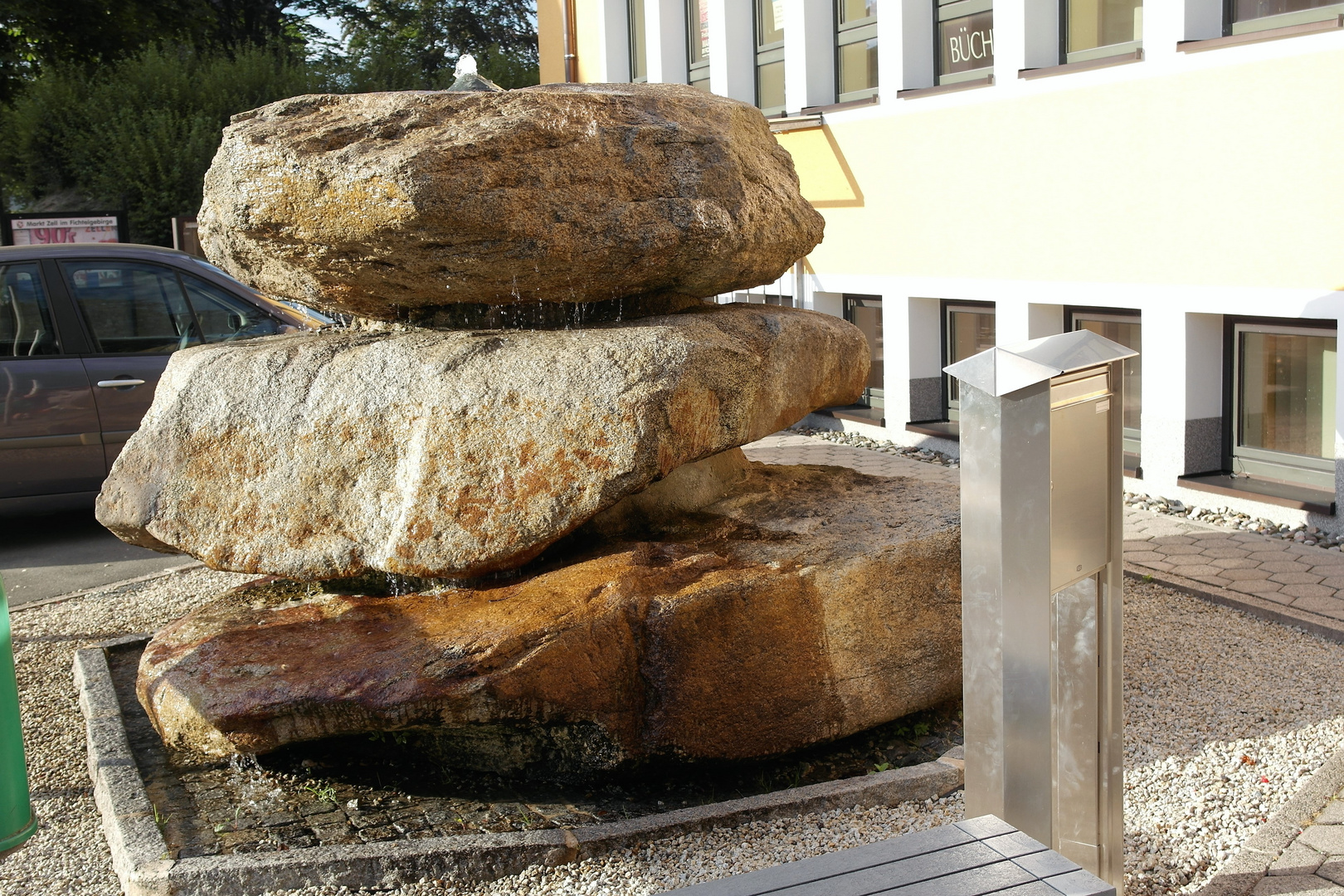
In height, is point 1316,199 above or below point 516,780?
above

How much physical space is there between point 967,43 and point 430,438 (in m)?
6.79

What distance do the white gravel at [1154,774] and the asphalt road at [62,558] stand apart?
5.30 feet

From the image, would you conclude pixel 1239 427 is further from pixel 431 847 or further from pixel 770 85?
pixel 431 847

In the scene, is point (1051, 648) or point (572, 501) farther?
point (572, 501)

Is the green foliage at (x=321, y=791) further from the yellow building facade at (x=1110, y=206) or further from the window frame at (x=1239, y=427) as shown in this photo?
the window frame at (x=1239, y=427)

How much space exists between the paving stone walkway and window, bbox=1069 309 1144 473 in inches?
33.6

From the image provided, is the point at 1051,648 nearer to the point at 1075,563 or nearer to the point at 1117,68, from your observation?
the point at 1075,563

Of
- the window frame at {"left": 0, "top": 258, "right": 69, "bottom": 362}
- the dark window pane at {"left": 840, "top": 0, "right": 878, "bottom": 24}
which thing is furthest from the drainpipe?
the window frame at {"left": 0, "top": 258, "right": 69, "bottom": 362}

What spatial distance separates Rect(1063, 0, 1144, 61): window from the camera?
8156 millimetres

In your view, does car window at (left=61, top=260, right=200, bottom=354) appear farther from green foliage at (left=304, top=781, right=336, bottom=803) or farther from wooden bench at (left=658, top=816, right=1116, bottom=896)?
wooden bench at (left=658, top=816, right=1116, bottom=896)

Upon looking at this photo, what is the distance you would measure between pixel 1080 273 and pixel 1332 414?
185cm

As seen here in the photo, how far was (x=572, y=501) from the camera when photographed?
4.27m

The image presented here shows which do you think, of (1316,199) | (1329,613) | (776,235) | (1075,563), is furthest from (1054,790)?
(1316,199)

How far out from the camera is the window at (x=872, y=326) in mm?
11367
